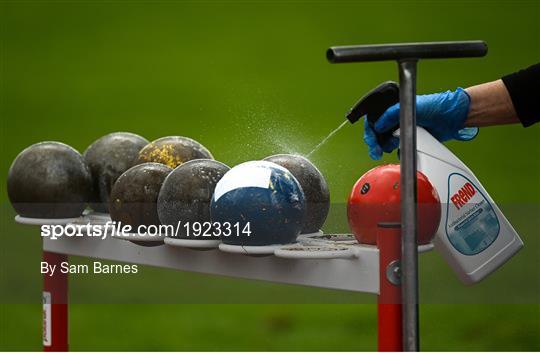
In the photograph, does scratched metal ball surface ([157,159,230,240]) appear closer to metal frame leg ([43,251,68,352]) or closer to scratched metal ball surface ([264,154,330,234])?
scratched metal ball surface ([264,154,330,234])

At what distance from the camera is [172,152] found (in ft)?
12.9

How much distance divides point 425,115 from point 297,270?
1.03m

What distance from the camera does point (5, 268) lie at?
482cm

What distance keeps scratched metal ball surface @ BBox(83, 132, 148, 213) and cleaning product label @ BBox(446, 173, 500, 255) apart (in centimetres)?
136

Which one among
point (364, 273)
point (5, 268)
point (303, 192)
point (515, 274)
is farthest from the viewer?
point (515, 274)

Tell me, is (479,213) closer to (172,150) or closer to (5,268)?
(172,150)

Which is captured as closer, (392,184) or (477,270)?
(392,184)

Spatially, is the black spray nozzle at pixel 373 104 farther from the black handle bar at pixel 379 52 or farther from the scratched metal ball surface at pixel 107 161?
Answer: the scratched metal ball surface at pixel 107 161

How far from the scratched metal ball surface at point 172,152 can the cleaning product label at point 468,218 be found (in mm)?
1024

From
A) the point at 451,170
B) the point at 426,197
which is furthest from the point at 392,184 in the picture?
the point at 451,170
